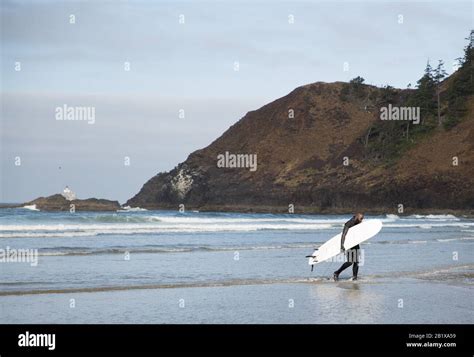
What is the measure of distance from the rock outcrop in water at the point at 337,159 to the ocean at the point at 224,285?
182 feet

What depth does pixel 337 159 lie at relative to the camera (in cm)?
10425

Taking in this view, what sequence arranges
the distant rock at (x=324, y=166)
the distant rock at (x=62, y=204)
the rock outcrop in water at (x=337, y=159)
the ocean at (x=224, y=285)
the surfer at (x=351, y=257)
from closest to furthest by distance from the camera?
the ocean at (x=224, y=285)
the surfer at (x=351, y=257)
the distant rock at (x=62, y=204)
the distant rock at (x=324, y=166)
the rock outcrop in water at (x=337, y=159)

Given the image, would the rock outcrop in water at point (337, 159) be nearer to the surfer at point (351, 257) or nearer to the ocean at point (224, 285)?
the ocean at point (224, 285)

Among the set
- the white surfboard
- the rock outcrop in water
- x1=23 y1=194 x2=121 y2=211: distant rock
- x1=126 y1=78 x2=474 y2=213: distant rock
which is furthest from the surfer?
x1=126 y1=78 x2=474 y2=213: distant rock

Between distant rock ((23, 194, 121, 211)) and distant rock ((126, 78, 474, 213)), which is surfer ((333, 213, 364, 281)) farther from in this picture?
distant rock ((126, 78, 474, 213))

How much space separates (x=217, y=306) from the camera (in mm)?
12352

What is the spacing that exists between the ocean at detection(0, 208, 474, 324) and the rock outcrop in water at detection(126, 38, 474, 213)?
2181 inches

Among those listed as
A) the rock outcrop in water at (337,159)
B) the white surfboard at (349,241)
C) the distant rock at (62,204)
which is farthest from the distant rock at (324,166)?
the white surfboard at (349,241)

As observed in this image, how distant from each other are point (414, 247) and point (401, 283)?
11.7m

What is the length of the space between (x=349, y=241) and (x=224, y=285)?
3.43m

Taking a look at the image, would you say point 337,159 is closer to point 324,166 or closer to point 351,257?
point 324,166

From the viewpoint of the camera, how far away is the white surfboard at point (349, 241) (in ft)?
55.5

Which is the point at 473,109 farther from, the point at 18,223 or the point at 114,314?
the point at 114,314
